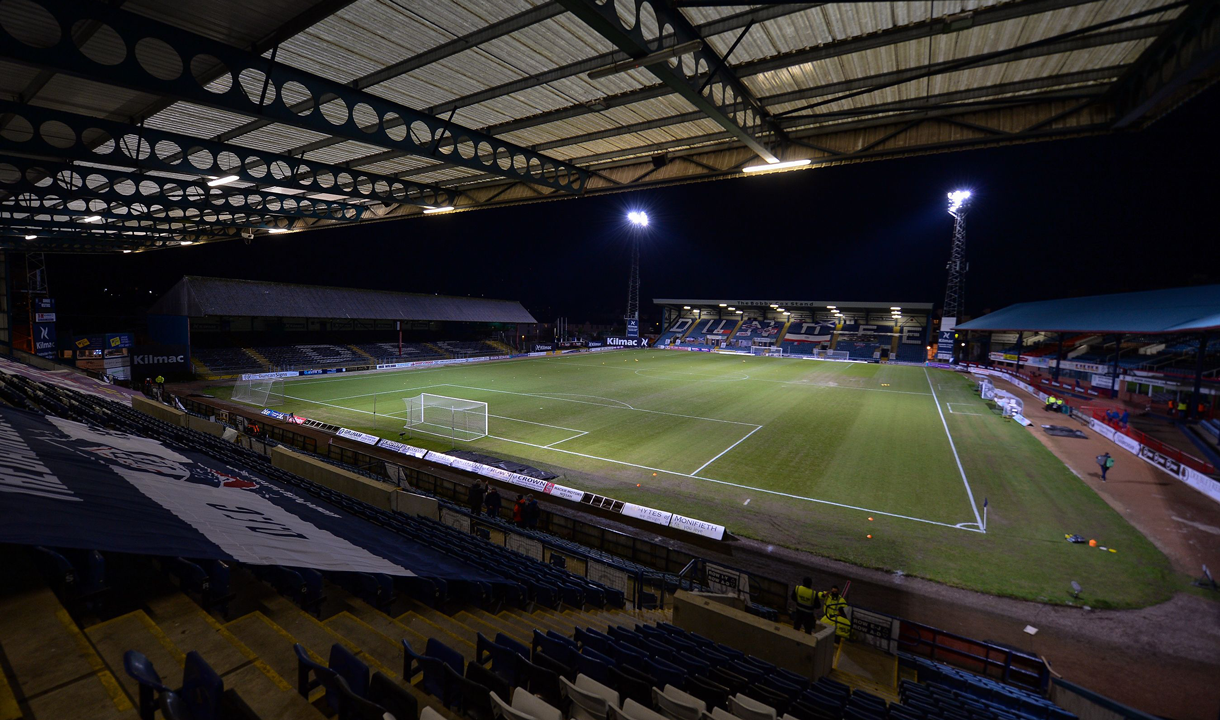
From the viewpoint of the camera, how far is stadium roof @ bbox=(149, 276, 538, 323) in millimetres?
36656

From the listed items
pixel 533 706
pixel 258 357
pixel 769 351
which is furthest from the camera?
pixel 769 351

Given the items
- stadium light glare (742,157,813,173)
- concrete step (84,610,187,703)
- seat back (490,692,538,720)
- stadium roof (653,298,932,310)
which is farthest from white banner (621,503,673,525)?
stadium roof (653,298,932,310)

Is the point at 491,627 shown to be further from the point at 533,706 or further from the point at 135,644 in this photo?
the point at 135,644

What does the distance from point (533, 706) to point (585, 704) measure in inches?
21.3

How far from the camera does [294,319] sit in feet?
148

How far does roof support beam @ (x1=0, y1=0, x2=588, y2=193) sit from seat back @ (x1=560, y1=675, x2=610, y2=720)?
811cm

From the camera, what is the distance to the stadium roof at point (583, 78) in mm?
6020

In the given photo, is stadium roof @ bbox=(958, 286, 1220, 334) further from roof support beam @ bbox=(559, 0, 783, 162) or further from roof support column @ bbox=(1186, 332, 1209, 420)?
roof support beam @ bbox=(559, 0, 783, 162)

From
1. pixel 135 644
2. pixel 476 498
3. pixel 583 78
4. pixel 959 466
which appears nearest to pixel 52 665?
pixel 135 644

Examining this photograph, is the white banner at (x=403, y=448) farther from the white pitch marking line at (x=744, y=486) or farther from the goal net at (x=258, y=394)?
the goal net at (x=258, y=394)

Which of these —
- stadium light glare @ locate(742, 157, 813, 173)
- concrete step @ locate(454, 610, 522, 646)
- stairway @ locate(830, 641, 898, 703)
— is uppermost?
stadium light glare @ locate(742, 157, 813, 173)

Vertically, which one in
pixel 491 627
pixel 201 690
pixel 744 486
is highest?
pixel 201 690

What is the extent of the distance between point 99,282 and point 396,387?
108ft

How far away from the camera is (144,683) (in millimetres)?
2504
